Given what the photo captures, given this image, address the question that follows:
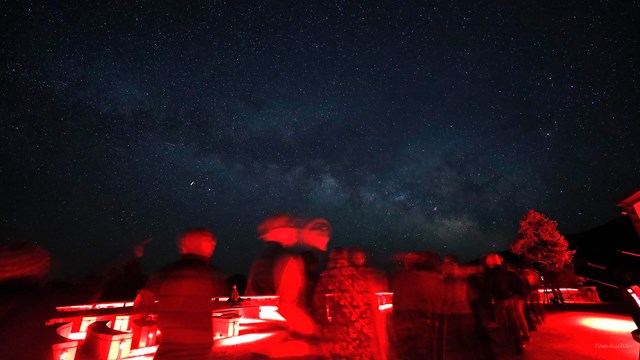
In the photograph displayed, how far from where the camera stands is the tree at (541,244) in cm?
1980

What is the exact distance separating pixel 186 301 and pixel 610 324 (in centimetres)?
1217

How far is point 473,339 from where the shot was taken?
5.48 metres

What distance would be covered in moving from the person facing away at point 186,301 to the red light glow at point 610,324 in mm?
10612

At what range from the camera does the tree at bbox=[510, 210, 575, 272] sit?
19797 mm

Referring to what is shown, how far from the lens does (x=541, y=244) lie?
20.5 m

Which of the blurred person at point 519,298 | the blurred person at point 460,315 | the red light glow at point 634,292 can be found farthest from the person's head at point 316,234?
the blurred person at point 519,298

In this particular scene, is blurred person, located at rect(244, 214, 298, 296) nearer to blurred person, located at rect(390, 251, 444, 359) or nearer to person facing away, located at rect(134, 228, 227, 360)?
person facing away, located at rect(134, 228, 227, 360)

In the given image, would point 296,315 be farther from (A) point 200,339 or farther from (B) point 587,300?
(B) point 587,300

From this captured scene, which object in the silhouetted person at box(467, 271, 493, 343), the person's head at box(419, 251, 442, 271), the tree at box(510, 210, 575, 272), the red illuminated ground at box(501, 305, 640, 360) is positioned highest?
the tree at box(510, 210, 575, 272)

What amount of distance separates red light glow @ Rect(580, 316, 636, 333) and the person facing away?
34.8 ft

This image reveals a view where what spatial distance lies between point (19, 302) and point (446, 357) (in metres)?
6.59

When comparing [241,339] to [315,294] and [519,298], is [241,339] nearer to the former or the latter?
[315,294]

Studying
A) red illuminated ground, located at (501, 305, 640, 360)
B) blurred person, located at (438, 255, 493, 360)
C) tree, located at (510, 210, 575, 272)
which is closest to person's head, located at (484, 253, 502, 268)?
blurred person, located at (438, 255, 493, 360)

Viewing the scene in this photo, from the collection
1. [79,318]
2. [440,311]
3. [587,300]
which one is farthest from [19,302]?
[587,300]
